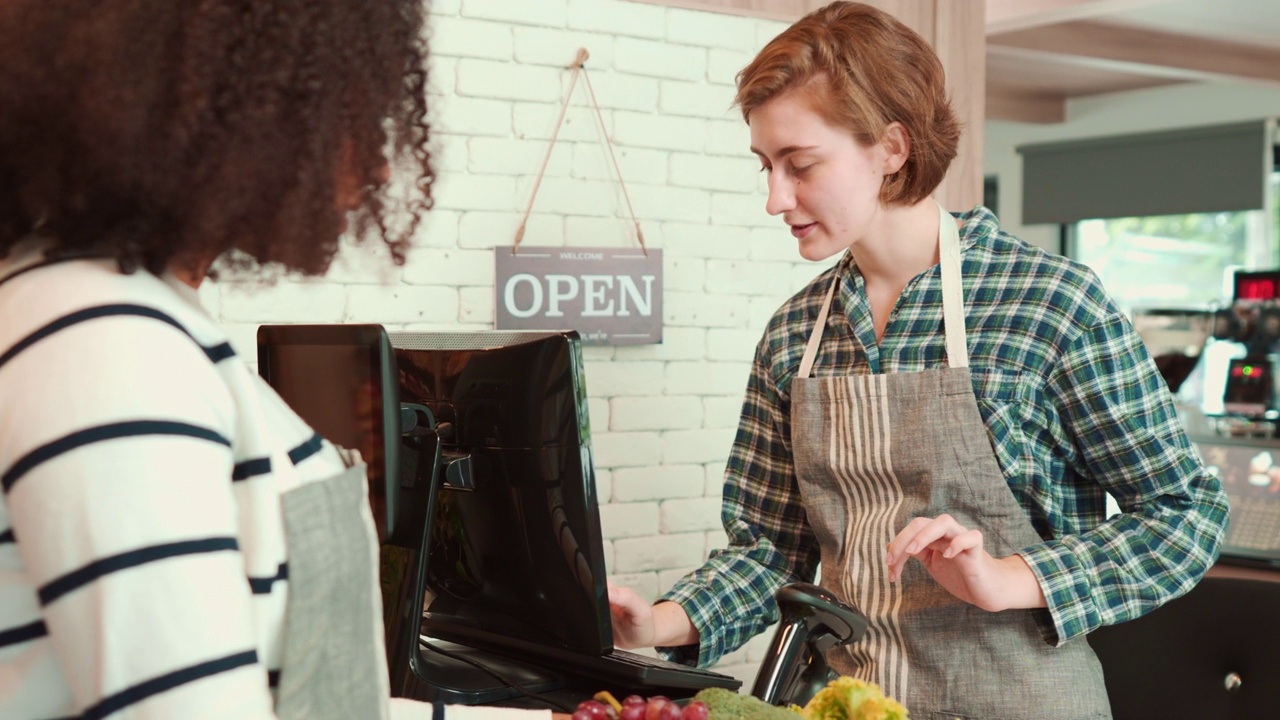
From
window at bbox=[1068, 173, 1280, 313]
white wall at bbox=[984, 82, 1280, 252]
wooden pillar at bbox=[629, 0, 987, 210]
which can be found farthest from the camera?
window at bbox=[1068, 173, 1280, 313]

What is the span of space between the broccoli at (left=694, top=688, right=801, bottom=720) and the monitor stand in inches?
12.4

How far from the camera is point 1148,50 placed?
5.44 meters

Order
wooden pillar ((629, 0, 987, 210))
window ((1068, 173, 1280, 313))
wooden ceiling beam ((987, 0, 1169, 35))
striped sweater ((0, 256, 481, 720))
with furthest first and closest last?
window ((1068, 173, 1280, 313))
wooden ceiling beam ((987, 0, 1169, 35))
wooden pillar ((629, 0, 987, 210))
striped sweater ((0, 256, 481, 720))

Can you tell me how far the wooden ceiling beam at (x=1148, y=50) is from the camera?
5.18 meters

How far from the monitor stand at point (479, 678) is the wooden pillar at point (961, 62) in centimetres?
221

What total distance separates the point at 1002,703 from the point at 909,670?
0.40 ft

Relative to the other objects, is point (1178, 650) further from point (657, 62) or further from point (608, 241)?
point (657, 62)

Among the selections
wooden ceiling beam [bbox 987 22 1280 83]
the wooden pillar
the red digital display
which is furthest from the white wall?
the wooden pillar

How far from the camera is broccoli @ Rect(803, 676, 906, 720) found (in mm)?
1048

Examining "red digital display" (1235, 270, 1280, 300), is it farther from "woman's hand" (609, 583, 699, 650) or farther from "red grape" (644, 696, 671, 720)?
"red grape" (644, 696, 671, 720)

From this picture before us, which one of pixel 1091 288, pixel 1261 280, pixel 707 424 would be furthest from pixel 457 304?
pixel 1261 280

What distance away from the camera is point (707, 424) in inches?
114

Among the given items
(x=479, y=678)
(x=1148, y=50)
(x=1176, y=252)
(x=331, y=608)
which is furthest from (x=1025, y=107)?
(x=331, y=608)

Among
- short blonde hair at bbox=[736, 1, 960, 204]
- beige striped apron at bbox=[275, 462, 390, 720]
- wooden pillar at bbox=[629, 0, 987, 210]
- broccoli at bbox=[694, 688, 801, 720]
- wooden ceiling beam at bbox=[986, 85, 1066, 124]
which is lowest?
broccoli at bbox=[694, 688, 801, 720]
